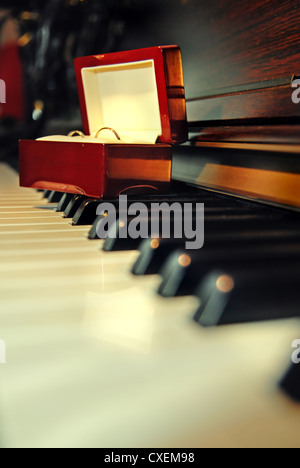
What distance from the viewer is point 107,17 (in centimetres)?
229

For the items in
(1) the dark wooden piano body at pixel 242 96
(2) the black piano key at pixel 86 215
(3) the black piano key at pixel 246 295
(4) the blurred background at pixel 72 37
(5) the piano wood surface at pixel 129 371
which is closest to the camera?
(5) the piano wood surface at pixel 129 371

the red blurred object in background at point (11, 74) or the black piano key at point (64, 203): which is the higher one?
the red blurred object in background at point (11, 74)

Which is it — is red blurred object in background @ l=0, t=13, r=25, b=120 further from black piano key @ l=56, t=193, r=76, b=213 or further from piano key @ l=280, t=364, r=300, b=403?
piano key @ l=280, t=364, r=300, b=403

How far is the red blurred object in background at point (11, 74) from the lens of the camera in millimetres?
7008

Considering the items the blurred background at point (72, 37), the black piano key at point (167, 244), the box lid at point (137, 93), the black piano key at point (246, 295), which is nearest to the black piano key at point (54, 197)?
the box lid at point (137, 93)

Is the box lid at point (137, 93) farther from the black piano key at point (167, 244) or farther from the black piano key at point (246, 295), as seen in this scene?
the black piano key at point (246, 295)

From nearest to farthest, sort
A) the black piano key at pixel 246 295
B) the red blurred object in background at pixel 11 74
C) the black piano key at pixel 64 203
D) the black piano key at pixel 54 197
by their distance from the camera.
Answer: the black piano key at pixel 246 295
the black piano key at pixel 64 203
the black piano key at pixel 54 197
the red blurred object in background at pixel 11 74

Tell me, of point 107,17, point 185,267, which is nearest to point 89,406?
point 185,267

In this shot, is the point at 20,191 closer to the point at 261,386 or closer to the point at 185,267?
the point at 185,267

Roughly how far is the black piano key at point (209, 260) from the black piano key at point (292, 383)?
0.70 ft

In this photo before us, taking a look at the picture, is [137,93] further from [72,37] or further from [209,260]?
[72,37]

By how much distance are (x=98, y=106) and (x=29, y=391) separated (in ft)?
4.54

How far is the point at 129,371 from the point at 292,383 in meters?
0.15
